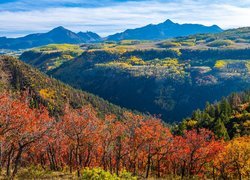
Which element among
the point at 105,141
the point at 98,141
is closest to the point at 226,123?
the point at 105,141

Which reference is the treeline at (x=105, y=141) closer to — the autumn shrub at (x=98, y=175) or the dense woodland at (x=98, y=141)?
the dense woodland at (x=98, y=141)

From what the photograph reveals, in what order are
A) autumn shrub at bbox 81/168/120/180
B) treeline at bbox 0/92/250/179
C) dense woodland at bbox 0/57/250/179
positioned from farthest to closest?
treeline at bbox 0/92/250/179, dense woodland at bbox 0/57/250/179, autumn shrub at bbox 81/168/120/180

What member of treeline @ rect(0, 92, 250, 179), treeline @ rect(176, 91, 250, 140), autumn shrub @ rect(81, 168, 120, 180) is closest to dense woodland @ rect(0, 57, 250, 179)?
treeline @ rect(0, 92, 250, 179)

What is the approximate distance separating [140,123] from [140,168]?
36733mm

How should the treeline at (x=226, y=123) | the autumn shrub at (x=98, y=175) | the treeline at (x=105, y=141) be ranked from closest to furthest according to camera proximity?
the autumn shrub at (x=98, y=175) → the treeline at (x=105, y=141) → the treeline at (x=226, y=123)

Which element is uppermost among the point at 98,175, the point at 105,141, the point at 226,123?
the point at 98,175

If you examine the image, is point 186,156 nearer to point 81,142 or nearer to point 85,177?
point 81,142

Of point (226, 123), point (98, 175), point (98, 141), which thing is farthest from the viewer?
point (226, 123)

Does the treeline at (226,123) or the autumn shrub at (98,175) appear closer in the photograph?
the autumn shrub at (98,175)

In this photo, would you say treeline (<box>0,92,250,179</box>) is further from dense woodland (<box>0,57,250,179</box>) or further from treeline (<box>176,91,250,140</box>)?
treeline (<box>176,91,250,140</box>)

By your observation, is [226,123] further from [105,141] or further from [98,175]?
[98,175]


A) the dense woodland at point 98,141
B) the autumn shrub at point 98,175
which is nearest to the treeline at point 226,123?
the dense woodland at point 98,141

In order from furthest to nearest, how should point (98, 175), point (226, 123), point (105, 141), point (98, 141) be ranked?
point (226, 123)
point (105, 141)
point (98, 141)
point (98, 175)

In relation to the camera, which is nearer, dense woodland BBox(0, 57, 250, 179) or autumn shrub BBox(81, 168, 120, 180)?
autumn shrub BBox(81, 168, 120, 180)
